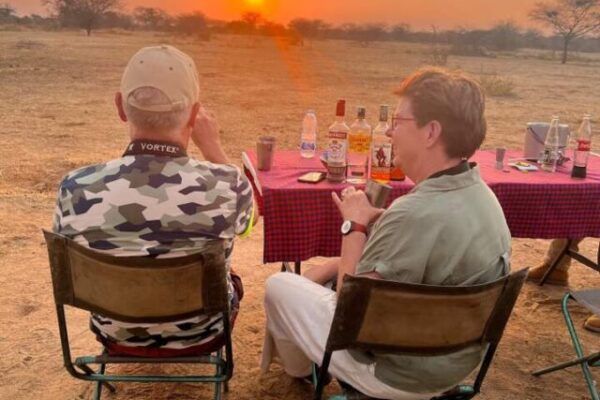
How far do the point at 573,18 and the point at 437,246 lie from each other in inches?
1888

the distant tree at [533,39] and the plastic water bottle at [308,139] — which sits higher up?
the distant tree at [533,39]

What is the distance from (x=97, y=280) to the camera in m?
2.01

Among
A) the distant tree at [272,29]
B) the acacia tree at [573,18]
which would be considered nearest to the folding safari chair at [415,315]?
the acacia tree at [573,18]

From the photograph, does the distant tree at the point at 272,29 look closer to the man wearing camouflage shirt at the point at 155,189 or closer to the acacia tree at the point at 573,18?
the acacia tree at the point at 573,18

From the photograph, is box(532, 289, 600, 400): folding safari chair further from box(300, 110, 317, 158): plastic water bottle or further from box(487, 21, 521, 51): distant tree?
box(487, 21, 521, 51): distant tree

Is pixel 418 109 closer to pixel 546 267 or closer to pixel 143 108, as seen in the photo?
pixel 143 108

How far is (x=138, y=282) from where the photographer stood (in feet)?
6.50

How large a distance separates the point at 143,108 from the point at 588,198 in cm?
242

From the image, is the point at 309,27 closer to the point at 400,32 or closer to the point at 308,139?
the point at 400,32

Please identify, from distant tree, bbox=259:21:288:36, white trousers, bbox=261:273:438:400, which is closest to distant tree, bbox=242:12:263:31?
distant tree, bbox=259:21:288:36

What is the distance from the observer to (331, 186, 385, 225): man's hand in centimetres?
238

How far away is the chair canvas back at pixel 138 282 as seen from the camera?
196 centimetres

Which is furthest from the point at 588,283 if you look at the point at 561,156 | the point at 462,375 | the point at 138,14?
the point at 138,14

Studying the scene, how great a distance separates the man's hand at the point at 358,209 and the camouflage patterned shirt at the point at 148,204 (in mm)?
466
